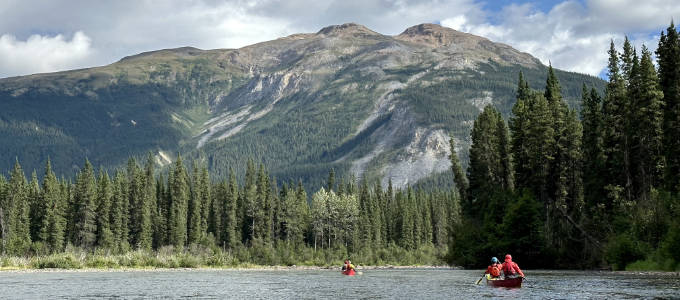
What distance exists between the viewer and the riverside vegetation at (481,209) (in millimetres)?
73188

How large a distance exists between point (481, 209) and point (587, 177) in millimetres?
20702

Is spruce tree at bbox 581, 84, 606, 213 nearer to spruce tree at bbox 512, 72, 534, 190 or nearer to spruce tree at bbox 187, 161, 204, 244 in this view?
spruce tree at bbox 512, 72, 534, 190

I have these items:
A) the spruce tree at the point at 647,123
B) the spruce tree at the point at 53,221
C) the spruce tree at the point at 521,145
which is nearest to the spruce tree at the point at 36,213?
the spruce tree at the point at 53,221

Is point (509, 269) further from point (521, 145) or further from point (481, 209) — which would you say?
point (481, 209)

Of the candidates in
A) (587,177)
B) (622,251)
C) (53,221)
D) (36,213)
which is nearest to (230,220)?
(53,221)

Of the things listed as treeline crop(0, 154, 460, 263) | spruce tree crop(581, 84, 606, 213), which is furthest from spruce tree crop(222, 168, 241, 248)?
spruce tree crop(581, 84, 606, 213)

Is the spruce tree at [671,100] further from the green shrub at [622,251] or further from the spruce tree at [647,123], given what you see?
the green shrub at [622,251]

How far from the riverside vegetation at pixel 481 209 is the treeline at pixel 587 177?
0.17 meters

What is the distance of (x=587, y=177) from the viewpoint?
82625 mm

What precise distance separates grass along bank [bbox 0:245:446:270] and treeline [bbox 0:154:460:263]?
1.79m

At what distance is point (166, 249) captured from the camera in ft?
491

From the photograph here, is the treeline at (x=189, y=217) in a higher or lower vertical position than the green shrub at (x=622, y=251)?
higher

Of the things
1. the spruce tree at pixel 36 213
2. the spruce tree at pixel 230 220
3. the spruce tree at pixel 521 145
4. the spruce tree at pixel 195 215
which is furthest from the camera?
the spruce tree at pixel 230 220

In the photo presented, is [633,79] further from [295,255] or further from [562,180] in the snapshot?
[295,255]
